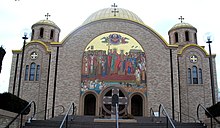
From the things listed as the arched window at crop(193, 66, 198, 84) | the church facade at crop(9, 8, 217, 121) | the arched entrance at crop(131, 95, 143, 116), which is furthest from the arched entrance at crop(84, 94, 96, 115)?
the arched window at crop(193, 66, 198, 84)

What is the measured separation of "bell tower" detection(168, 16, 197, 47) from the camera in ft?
95.5

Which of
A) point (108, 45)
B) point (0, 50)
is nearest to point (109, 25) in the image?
point (108, 45)

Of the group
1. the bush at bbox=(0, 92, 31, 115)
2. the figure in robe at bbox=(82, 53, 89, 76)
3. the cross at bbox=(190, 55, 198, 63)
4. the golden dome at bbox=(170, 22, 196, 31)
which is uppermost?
the golden dome at bbox=(170, 22, 196, 31)

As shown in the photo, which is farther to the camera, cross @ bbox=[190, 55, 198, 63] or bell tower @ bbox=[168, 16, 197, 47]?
bell tower @ bbox=[168, 16, 197, 47]

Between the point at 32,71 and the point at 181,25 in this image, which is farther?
the point at 181,25

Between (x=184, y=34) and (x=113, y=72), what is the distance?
10.2 m

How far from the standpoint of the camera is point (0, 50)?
40.8ft

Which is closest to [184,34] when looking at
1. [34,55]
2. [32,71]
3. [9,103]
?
[34,55]

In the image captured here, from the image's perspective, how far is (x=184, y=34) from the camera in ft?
96.0

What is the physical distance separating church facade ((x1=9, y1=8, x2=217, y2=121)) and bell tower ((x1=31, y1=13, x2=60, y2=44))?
2.77 meters

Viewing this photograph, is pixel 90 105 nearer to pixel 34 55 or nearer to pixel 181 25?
pixel 34 55

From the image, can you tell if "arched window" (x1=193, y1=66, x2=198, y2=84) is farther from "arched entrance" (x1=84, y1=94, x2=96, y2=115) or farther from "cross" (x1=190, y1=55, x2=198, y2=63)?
"arched entrance" (x1=84, y1=94, x2=96, y2=115)

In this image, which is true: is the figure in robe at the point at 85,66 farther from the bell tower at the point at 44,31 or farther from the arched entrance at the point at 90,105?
the bell tower at the point at 44,31

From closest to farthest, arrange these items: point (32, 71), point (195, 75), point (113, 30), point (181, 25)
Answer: point (113, 30) < point (195, 75) < point (32, 71) < point (181, 25)
